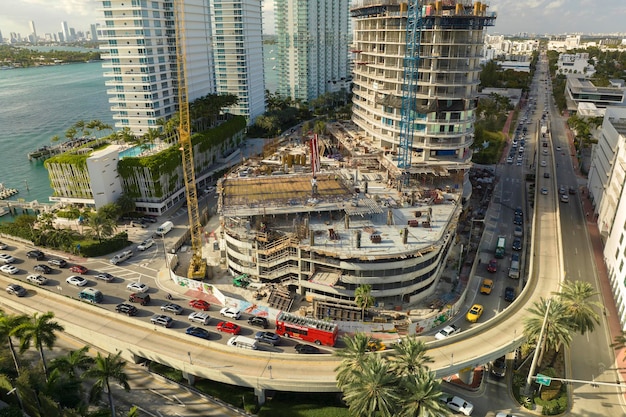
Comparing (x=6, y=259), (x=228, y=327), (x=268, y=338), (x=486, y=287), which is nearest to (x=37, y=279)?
(x=6, y=259)

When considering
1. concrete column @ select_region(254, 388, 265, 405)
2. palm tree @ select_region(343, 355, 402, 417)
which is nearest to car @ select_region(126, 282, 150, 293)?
concrete column @ select_region(254, 388, 265, 405)

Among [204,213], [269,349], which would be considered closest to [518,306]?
[269,349]

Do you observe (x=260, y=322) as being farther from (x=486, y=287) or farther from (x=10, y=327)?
(x=486, y=287)

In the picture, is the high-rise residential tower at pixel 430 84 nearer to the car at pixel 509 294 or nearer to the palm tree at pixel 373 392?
the car at pixel 509 294

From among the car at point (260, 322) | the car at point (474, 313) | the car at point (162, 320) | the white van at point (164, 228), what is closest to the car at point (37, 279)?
the white van at point (164, 228)

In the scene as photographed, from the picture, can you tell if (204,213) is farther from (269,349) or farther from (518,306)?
(518,306)
